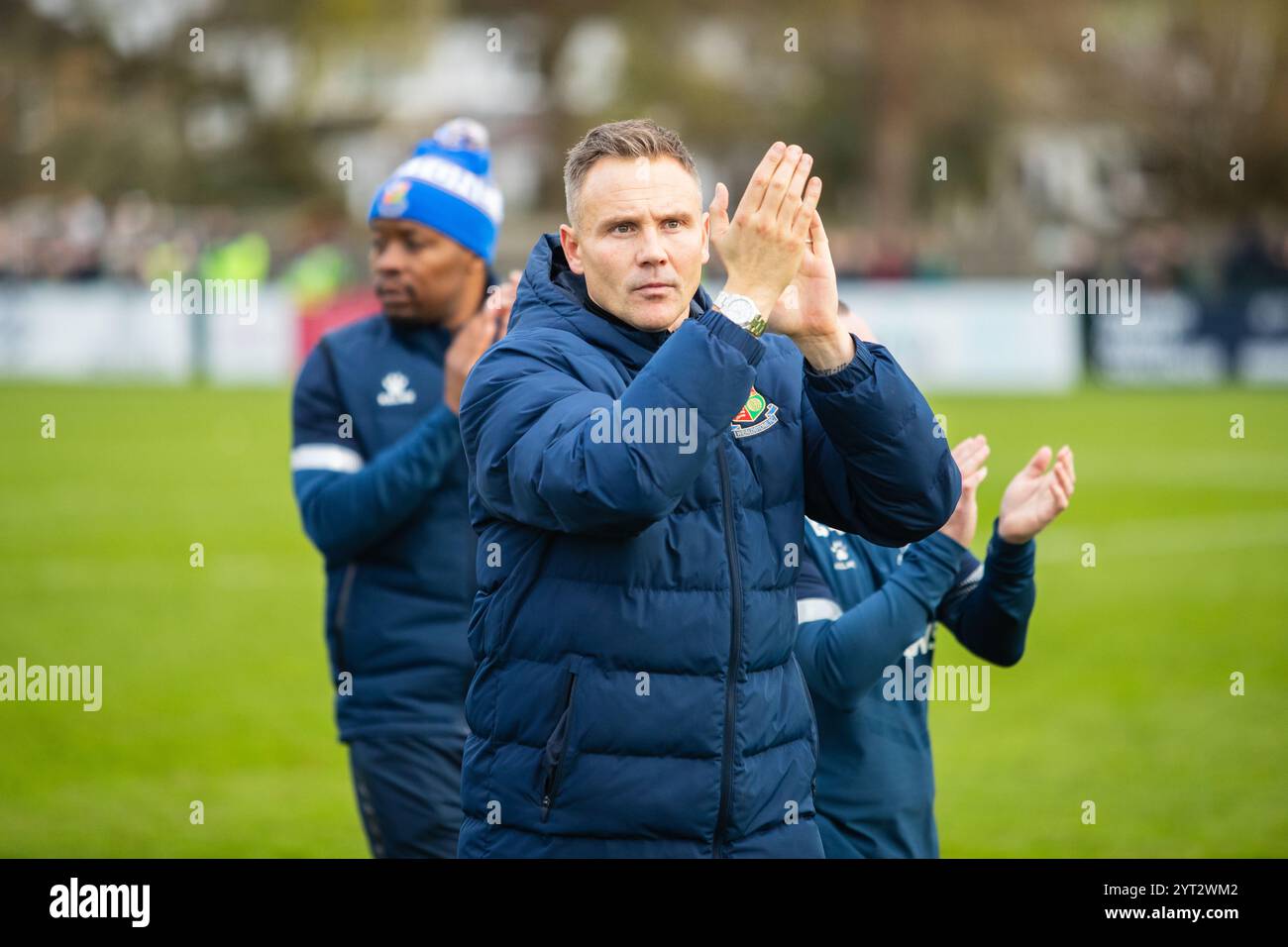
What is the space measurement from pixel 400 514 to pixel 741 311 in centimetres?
195

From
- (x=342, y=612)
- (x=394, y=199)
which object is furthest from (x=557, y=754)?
(x=394, y=199)

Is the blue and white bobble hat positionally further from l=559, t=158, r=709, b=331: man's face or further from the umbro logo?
l=559, t=158, r=709, b=331: man's face

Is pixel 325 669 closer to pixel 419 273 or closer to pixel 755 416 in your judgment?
pixel 419 273

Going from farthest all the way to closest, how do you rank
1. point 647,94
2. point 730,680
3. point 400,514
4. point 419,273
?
1. point 647,94
2. point 419,273
3. point 400,514
4. point 730,680

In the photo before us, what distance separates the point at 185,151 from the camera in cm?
5000

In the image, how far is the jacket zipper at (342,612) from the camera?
5.05 meters

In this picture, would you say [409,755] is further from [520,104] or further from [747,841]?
[520,104]

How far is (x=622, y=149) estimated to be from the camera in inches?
135

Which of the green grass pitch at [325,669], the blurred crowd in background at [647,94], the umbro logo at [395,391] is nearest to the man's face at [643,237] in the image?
the umbro logo at [395,391]

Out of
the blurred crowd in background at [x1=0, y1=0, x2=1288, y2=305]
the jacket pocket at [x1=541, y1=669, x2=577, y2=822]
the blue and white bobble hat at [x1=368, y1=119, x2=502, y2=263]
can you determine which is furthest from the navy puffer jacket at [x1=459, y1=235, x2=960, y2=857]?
the blurred crowd in background at [x1=0, y1=0, x2=1288, y2=305]

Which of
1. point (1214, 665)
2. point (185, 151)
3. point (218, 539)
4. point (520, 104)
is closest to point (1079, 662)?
point (1214, 665)

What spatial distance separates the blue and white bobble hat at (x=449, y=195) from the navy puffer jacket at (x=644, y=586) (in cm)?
192

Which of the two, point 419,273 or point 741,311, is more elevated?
point 419,273
